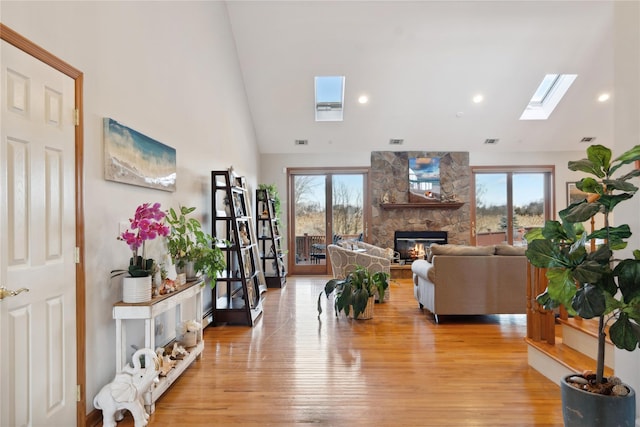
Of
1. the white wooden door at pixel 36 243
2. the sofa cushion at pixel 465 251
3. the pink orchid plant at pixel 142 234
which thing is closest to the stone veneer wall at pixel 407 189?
the sofa cushion at pixel 465 251

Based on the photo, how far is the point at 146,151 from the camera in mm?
3014

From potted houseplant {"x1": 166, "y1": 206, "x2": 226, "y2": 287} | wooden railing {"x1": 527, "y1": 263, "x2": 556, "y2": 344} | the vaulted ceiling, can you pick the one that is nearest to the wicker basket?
wooden railing {"x1": 527, "y1": 263, "x2": 556, "y2": 344}

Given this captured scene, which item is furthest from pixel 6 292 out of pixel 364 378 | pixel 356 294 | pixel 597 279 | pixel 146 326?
pixel 356 294

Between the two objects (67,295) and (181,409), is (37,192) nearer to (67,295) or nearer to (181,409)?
(67,295)

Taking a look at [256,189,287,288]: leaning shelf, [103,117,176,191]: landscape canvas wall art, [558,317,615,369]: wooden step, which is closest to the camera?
[103,117,176,191]: landscape canvas wall art

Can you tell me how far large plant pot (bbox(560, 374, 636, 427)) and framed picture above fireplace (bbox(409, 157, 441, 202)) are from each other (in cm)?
656

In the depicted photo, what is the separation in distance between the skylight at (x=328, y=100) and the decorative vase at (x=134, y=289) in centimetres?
539

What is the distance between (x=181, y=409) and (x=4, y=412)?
1043 millimetres

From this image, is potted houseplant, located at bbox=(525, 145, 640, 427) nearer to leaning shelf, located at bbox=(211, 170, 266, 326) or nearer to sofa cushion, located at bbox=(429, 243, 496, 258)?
sofa cushion, located at bbox=(429, 243, 496, 258)

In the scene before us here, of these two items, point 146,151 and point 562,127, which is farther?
point 562,127

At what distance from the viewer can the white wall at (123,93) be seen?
7.22 feet

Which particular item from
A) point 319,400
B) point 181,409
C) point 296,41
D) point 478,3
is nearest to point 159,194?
point 181,409

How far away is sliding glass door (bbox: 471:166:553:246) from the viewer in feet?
27.6

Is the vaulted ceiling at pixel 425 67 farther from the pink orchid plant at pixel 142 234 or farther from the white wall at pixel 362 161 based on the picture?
the pink orchid plant at pixel 142 234
